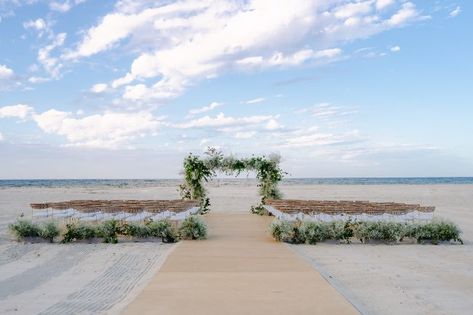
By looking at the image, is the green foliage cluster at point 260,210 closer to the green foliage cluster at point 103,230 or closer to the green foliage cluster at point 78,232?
the green foliage cluster at point 103,230

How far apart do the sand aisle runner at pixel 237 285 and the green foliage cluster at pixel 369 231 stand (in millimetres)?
1877

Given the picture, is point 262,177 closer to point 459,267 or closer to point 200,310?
point 459,267

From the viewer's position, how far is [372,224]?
12.7 metres

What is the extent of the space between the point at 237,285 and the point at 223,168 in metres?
15.0

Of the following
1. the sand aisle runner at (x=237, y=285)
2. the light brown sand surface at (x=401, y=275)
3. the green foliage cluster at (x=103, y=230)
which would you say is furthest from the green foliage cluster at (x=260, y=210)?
the sand aisle runner at (x=237, y=285)

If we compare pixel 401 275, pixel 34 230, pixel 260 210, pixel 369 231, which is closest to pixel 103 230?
pixel 34 230

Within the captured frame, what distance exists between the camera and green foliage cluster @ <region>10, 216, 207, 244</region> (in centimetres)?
1243

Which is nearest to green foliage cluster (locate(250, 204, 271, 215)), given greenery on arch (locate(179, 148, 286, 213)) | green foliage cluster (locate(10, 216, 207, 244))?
greenery on arch (locate(179, 148, 286, 213))

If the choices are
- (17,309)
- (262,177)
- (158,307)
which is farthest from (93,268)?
(262,177)

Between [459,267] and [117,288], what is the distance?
657 cm

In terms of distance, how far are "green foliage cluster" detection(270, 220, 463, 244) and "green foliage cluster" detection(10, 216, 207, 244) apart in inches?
108

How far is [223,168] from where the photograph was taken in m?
21.8

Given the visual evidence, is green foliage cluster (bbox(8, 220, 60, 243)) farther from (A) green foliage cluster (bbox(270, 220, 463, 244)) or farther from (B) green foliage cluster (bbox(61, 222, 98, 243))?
(A) green foliage cluster (bbox(270, 220, 463, 244))

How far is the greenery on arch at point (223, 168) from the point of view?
69.5 feet
